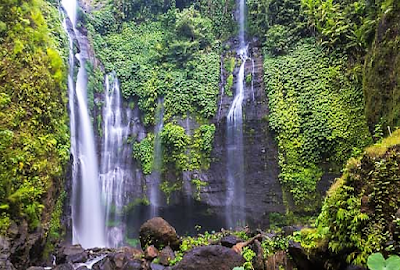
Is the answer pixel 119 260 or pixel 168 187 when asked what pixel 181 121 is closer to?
pixel 168 187

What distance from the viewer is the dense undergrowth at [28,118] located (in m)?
6.54

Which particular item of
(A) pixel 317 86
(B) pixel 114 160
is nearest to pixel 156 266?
(B) pixel 114 160

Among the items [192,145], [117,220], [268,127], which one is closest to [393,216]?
[268,127]

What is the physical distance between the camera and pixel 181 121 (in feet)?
47.4

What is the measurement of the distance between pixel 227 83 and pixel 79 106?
6218mm

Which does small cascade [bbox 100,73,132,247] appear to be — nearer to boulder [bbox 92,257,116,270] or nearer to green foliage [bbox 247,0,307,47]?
boulder [bbox 92,257,116,270]

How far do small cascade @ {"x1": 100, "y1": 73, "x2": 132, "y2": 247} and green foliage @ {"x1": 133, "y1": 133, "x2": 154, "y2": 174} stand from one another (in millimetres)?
358

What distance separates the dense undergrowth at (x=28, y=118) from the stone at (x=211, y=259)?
328cm

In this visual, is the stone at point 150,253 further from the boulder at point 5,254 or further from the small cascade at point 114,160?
the small cascade at point 114,160

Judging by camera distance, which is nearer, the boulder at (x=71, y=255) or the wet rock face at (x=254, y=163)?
the boulder at (x=71, y=255)

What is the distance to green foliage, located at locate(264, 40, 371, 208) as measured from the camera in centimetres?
1143

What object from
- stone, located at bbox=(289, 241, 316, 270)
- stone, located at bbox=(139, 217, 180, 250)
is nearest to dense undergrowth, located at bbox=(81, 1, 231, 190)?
stone, located at bbox=(139, 217, 180, 250)

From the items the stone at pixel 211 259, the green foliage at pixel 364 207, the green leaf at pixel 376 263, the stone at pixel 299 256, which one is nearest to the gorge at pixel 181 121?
the stone at pixel 211 259

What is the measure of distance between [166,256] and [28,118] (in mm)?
4400
